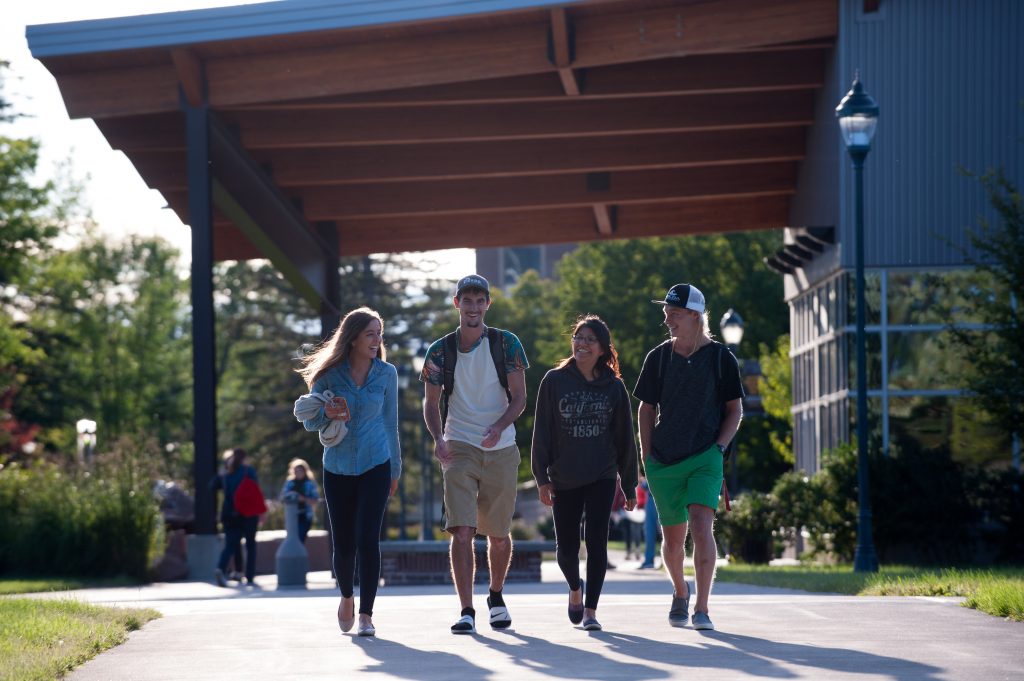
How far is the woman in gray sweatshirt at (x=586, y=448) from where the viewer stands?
9609mm

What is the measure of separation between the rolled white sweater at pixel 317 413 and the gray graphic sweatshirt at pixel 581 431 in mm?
1083

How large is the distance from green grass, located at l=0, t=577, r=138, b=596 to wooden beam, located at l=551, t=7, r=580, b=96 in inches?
331

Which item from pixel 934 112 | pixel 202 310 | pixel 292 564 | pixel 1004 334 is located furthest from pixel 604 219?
pixel 1004 334

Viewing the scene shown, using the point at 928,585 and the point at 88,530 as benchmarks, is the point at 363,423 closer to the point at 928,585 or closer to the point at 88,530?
the point at 928,585

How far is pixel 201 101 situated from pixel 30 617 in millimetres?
12900

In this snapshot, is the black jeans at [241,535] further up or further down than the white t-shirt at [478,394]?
further down

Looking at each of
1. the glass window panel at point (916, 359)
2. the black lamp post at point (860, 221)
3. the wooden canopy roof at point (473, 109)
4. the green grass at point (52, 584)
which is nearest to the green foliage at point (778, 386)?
the wooden canopy roof at point (473, 109)

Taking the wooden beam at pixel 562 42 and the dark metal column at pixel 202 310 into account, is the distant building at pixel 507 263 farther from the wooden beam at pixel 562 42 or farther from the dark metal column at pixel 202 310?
the wooden beam at pixel 562 42

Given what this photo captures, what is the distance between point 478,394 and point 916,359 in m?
14.6

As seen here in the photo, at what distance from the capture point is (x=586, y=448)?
9.62m

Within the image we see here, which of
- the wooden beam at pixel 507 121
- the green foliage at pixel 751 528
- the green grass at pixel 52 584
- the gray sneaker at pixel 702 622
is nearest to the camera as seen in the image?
the gray sneaker at pixel 702 622

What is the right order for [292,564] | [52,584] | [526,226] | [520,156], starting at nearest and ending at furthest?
[52,584]
[292,564]
[520,156]
[526,226]

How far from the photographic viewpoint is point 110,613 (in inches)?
441

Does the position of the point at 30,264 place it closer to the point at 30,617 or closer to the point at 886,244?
the point at 886,244
